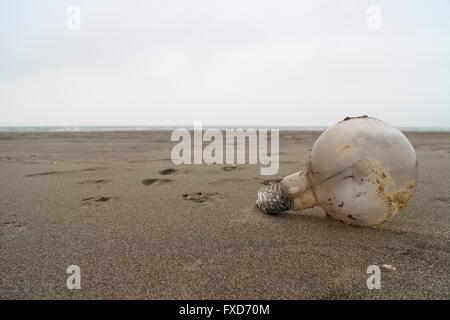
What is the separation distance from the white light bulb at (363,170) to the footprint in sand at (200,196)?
3.34ft

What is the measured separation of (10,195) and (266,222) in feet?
7.11

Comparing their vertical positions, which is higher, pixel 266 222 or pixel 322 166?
pixel 322 166

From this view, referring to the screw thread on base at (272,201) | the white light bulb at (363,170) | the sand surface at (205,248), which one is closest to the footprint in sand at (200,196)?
the sand surface at (205,248)

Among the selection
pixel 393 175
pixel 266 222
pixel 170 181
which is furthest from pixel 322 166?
pixel 170 181

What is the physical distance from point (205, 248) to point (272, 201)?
61cm

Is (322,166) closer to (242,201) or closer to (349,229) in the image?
(349,229)

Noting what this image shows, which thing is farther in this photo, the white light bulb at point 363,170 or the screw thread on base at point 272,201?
the screw thread on base at point 272,201

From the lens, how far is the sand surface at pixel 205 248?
113cm

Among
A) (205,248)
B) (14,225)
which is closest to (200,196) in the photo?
A: (205,248)

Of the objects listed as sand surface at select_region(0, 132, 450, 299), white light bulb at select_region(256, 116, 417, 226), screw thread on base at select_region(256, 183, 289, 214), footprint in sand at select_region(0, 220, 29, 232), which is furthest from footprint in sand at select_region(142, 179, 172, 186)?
white light bulb at select_region(256, 116, 417, 226)

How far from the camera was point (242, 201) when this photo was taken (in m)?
2.33

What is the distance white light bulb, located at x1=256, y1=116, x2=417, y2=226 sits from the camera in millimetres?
1433

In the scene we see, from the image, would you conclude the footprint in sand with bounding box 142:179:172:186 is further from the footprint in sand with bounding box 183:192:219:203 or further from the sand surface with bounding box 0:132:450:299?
the footprint in sand with bounding box 183:192:219:203

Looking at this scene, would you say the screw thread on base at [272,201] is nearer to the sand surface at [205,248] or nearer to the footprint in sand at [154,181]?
the sand surface at [205,248]
